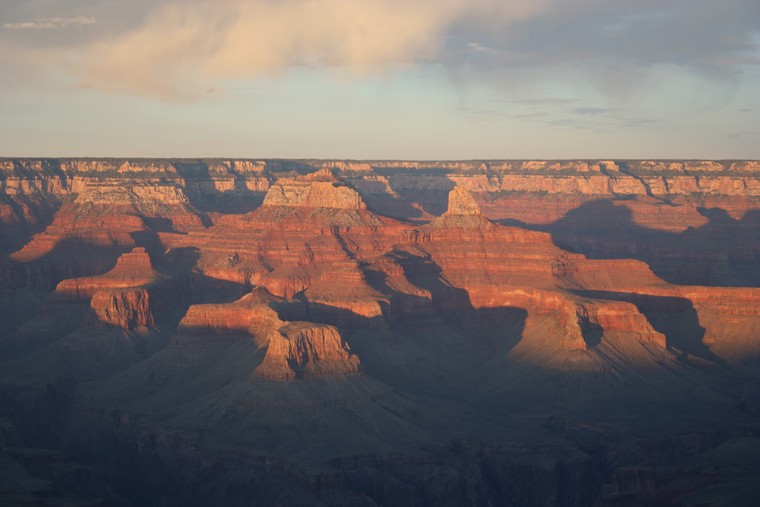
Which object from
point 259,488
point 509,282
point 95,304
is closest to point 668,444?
point 259,488

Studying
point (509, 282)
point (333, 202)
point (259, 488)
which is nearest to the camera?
point (259, 488)

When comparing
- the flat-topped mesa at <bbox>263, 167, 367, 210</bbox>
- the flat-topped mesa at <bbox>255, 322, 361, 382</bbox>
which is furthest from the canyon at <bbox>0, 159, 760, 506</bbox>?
the flat-topped mesa at <bbox>263, 167, 367, 210</bbox>

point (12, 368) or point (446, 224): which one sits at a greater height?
point (446, 224)

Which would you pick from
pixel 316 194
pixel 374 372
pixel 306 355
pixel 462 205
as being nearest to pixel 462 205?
pixel 462 205

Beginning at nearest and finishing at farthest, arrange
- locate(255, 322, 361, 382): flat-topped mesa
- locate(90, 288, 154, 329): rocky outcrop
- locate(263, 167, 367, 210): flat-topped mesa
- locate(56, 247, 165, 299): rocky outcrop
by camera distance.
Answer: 1. locate(255, 322, 361, 382): flat-topped mesa
2. locate(90, 288, 154, 329): rocky outcrop
3. locate(56, 247, 165, 299): rocky outcrop
4. locate(263, 167, 367, 210): flat-topped mesa

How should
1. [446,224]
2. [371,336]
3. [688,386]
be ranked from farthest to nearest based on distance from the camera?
[446,224]
[371,336]
[688,386]

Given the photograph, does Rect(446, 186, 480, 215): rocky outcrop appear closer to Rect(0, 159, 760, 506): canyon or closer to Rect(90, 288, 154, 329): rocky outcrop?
Rect(0, 159, 760, 506): canyon

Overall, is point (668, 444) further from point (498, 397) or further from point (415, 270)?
point (415, 270)
